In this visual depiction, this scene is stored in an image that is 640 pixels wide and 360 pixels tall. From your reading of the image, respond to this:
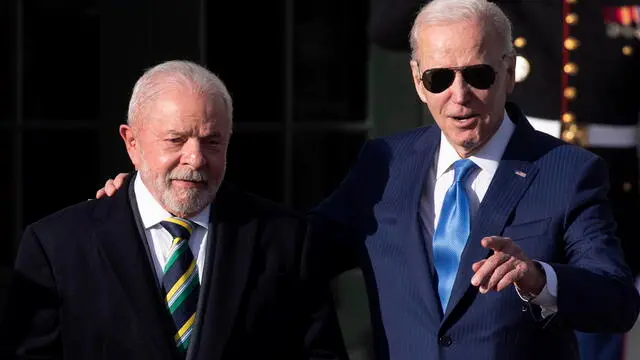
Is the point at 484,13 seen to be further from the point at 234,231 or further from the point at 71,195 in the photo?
the point at 71,195

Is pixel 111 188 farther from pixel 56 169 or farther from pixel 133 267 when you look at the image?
pixel 56 169

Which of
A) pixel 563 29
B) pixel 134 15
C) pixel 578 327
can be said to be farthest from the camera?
pixel 134 15

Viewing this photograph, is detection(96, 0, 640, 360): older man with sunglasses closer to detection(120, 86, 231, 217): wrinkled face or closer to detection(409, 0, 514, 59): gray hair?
detection(409, 0, 514, 59): gray hair

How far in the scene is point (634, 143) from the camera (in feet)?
18.2

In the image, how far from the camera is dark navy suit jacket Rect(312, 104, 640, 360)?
4.18 meters

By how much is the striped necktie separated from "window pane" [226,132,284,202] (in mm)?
2469

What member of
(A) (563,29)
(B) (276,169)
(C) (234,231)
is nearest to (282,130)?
(B) (276,169)

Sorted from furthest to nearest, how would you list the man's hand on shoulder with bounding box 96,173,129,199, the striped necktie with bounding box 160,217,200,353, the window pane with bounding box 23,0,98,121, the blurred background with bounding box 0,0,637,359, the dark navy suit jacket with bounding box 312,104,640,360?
the window pane with bounding box 23,0,98,121
the blurred background with bounding box 0,0,637,359
the man's hand on shoulder with bounding box 96,173,129,199
the striped necktie with bounding box 160,217,200,353
the dark navy suit jacket with bounding box 312,104,640,360

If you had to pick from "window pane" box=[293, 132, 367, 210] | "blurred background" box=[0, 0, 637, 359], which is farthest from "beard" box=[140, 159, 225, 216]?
"window pane" box=[293, 132, 367, 210]

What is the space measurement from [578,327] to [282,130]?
2777mm

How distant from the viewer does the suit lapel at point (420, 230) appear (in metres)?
4.28

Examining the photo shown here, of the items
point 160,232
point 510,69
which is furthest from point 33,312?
point 510,69

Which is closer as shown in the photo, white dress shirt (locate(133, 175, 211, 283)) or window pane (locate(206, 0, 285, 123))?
white dress shirt (locate(133, 175, 211, 283))

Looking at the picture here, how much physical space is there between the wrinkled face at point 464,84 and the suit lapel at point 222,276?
1.91ft
